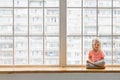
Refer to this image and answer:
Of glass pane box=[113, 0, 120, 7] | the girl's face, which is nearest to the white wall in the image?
the girl's face

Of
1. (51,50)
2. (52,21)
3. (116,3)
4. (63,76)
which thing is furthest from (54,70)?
(116,3)

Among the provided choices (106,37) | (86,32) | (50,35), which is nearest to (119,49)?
(106,37)

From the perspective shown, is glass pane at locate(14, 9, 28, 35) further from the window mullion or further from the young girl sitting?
the young girl sitting

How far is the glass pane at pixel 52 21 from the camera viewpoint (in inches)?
173

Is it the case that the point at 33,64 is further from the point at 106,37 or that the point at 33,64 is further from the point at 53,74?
the point at 106,37

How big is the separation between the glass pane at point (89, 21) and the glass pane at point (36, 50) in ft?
2.12

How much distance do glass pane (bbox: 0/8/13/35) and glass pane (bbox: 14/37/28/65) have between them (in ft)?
0.55

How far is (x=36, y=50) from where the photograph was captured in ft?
14.4

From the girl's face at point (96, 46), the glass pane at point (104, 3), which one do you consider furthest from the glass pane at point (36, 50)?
the glass pane at point (104, 3)

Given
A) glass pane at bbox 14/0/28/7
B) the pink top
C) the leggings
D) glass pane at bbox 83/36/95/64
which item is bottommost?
the leggings

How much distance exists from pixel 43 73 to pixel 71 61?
0.53 metres

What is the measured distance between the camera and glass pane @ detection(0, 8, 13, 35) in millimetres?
4379

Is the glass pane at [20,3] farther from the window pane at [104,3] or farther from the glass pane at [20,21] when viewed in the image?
the window pane at [104,3]

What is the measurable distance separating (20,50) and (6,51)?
19 cm
